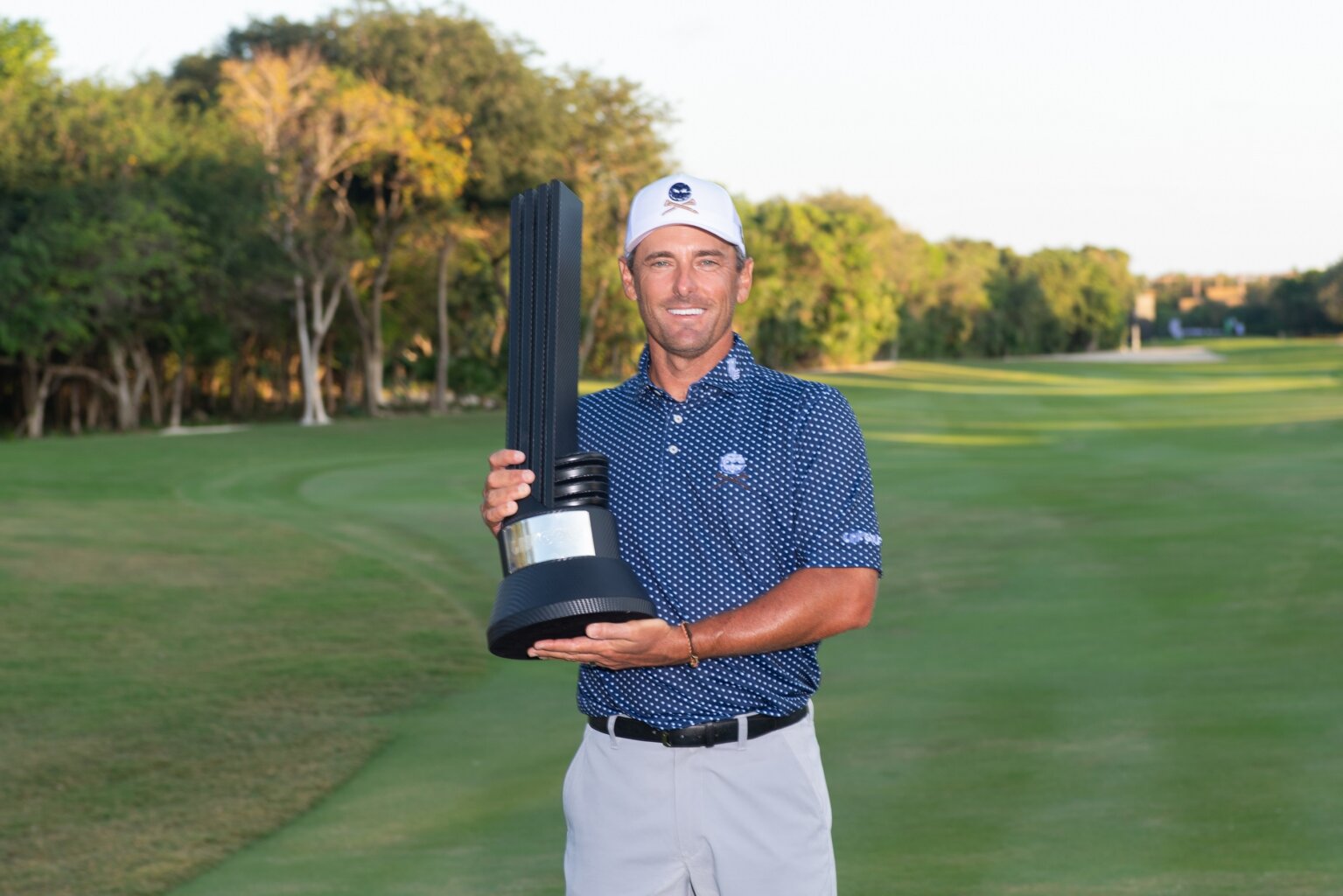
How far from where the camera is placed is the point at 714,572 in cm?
264

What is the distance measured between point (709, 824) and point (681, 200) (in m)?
1.01

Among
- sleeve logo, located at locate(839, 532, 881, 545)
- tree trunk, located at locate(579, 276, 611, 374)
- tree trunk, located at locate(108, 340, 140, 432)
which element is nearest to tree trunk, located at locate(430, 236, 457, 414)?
tree trunk, located at locate(579, 276, 611, 374)

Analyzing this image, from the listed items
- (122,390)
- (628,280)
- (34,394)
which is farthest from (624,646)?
(34,394)

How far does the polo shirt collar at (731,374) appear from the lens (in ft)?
8.92

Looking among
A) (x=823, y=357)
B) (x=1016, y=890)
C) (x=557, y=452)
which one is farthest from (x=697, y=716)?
(x=823, y=357)

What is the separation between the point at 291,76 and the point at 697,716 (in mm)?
38985

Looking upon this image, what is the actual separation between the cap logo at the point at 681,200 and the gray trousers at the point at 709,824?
869mm

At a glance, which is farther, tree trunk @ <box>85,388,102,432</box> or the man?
tree trunk @ <box>85,388,102,432</box>

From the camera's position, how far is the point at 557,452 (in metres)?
2.39

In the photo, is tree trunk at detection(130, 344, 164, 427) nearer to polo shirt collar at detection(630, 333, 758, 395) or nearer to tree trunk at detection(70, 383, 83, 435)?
tree trunk at detection(70, 383, 83, 435)

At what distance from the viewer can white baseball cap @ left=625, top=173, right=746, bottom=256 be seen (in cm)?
261

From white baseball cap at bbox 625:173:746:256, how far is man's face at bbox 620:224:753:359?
2 cm

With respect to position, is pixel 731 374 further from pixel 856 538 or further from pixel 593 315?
pixel 593 315

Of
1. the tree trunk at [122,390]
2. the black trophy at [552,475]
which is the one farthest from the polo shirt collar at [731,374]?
the tree trunk at [122,390]
